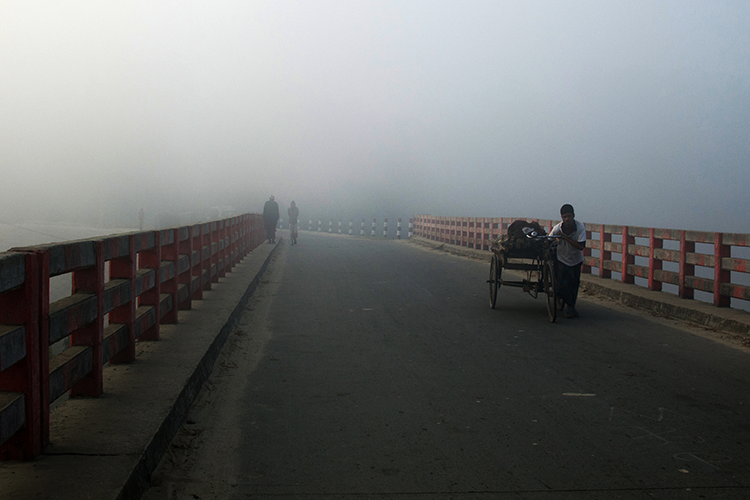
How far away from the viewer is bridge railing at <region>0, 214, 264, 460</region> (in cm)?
345

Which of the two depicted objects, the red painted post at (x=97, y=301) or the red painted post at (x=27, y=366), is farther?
the red painted post at (x=97, y=301)

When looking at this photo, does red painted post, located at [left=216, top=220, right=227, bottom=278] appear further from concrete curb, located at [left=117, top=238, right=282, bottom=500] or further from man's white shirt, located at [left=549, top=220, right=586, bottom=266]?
man's white shirt, located at [left=549, top=220, right=586, bottom=266]

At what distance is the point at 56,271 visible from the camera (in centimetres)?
400

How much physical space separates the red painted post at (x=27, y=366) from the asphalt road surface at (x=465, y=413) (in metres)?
0.73

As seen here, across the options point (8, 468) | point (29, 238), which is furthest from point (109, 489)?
point (29, 238)

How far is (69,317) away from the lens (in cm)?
415

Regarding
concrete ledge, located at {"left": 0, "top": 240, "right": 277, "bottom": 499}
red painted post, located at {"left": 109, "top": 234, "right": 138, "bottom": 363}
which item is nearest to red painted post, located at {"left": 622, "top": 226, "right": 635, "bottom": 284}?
concrete ledge, located at {"left": 0, "top": 240, "right": 277, "bottom": 499}

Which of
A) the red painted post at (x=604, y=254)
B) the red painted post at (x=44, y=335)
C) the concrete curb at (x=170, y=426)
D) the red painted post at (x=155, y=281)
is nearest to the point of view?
the concrete curb at (x=170, y=426)

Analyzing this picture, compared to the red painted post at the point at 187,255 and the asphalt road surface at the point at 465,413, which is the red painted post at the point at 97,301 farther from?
the red painted post at the point at 187,255

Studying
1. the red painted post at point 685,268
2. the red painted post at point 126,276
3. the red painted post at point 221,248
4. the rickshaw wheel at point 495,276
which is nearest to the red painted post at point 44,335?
the red painted post at point 126,276

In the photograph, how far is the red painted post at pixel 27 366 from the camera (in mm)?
3473

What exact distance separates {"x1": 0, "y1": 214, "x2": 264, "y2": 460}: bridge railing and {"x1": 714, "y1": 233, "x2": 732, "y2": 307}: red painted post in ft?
26.4

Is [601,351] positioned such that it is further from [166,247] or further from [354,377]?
[166,247]

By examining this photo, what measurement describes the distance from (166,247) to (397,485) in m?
4.97
